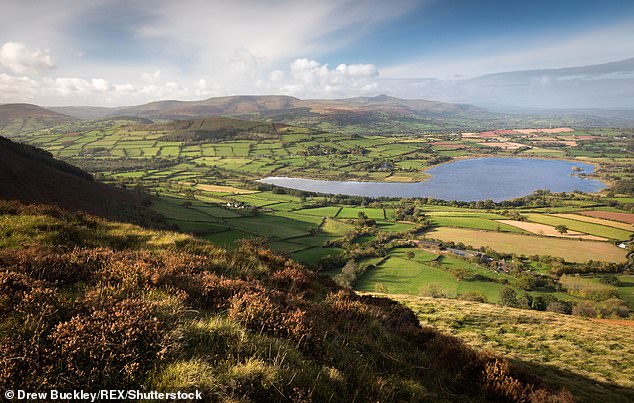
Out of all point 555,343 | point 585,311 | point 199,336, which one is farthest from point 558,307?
point 199,336

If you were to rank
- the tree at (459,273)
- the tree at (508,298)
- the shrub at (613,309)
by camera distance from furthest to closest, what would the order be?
the tree at (459,273) → the tree at (508,298) → the shrub at (613,309)

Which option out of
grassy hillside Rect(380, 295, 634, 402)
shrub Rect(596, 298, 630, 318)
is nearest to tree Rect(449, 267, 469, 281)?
shrub Rect(596, 298, 630, 318)

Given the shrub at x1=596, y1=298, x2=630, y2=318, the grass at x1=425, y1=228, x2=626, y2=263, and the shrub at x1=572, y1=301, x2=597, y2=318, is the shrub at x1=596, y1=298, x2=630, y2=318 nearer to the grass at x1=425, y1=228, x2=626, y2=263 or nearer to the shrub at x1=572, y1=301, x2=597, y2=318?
the shrub at x1=572, y1=301, x2=597, y2=318

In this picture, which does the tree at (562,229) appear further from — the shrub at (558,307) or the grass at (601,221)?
the shrub at (558,307)

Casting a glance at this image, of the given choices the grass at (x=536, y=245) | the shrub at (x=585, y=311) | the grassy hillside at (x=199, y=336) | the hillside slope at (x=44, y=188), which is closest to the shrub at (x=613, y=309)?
the shrub at (x=585, y=311)

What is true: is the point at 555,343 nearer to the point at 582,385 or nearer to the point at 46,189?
the point at 582,385

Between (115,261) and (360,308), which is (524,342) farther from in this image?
(115,261)

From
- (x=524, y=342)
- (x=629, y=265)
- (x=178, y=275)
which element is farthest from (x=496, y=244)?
(x=178, y=275)
